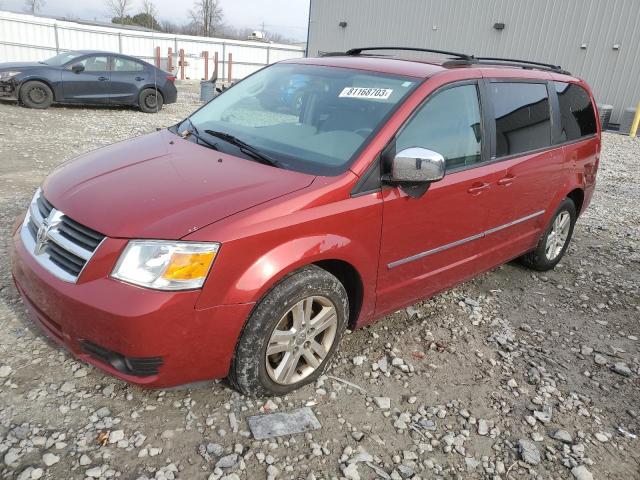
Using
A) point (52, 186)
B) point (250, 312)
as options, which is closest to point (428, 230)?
point (250, 312)

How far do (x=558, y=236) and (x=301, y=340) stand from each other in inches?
125

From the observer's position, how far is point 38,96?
11914mm

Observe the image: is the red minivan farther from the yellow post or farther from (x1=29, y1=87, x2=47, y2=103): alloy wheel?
the yellow post

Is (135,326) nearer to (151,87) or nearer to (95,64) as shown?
(95,64)

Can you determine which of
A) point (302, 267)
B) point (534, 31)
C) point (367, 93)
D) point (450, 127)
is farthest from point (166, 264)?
point (534, 31)

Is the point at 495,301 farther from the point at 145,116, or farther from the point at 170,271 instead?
the point at 145,116

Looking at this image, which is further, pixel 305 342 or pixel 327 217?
pixel 305 342

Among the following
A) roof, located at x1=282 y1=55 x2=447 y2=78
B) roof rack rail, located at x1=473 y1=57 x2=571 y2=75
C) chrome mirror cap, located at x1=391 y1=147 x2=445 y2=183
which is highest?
roof rack rail, located at x1=473 y1=57 x2=571 y2=75

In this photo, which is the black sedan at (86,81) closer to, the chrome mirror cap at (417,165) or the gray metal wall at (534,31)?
the chrome mirror cap at (417,165)

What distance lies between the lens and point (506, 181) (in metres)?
3.59

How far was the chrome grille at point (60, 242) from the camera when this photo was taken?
2266 mm

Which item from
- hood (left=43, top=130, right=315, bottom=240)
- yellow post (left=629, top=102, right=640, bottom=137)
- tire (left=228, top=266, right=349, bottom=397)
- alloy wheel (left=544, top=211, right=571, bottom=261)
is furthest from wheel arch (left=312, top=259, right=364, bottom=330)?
yellow post (left=629, top=102, right=640, bottom=137)

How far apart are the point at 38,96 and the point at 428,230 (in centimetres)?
1194

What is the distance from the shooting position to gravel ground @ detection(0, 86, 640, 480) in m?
2.27
